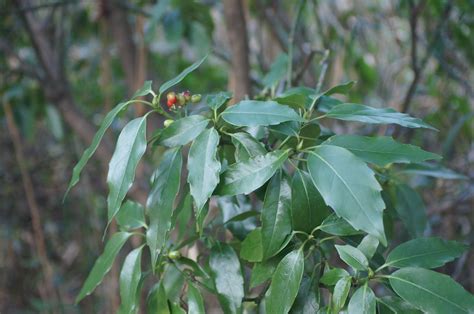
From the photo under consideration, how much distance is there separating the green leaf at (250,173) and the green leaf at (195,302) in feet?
0.42

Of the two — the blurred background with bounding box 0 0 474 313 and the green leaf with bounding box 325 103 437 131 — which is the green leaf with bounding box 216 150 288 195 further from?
the blurred background with bounding box 0 0 474 313

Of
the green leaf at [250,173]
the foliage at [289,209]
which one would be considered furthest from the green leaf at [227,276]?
the green leaf at [250,173]

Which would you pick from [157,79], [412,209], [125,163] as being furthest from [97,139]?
[157,79]

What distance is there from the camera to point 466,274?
1490mm

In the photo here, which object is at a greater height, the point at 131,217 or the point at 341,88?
the point at 341,88

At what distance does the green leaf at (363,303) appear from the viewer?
45cm

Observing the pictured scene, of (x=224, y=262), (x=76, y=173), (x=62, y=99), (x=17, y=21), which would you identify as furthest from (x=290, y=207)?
(x=17, y=21)

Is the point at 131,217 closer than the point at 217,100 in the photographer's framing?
No

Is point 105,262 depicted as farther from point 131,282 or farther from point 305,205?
point 305,205

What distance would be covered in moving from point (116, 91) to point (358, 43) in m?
0.81

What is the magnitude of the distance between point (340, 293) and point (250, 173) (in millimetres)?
131

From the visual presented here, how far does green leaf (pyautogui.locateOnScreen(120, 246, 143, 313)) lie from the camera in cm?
56

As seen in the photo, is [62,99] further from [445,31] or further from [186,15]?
[445,31]

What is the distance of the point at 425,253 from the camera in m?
0.52
